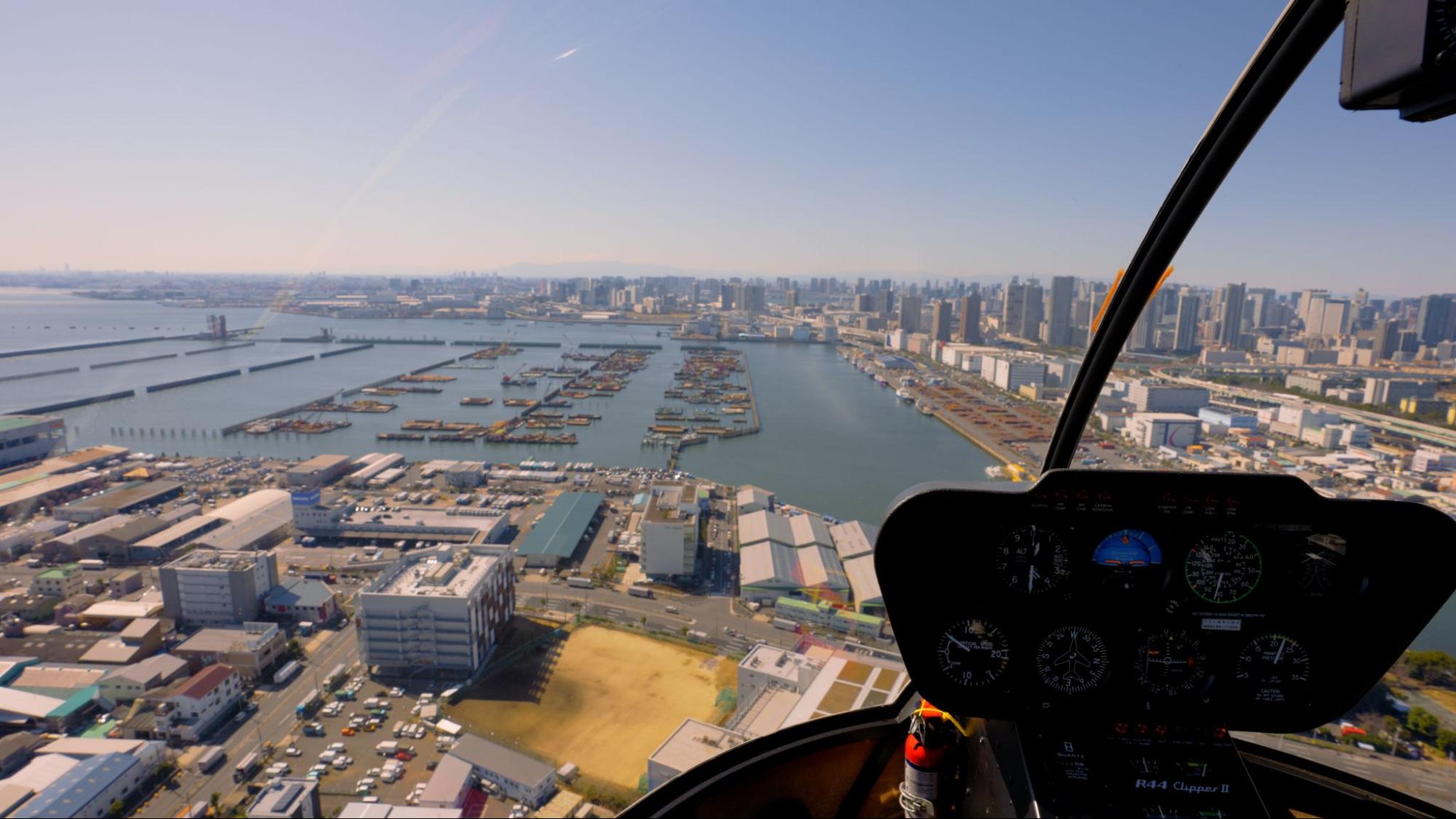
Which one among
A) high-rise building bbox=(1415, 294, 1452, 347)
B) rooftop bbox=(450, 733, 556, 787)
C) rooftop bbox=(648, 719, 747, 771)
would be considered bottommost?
rooftop bbox=(450, 733, 556, 787)

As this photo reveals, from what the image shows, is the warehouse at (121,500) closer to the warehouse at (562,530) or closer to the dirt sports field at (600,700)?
the warehouse at (562,530)

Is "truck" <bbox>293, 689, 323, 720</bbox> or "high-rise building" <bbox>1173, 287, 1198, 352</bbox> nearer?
"truck" <bbox>293, 689, 323, 720</bbox>

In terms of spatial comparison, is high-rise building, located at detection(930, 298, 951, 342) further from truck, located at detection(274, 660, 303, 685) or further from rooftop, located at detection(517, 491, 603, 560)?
truck, located at detection(274, 660, 303, 685)

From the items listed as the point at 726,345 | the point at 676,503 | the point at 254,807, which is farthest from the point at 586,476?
the point at 726,345

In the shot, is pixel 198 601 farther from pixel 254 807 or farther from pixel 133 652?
pixel 254 807

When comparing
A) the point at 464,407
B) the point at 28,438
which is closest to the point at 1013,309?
the point at 464,407

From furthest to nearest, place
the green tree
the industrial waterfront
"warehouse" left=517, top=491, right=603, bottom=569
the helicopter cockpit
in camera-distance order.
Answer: the industrial waterfront < "warehouse" left=517, top=491, right=603, bottom=569 < the green tree < the helicopter cockpit

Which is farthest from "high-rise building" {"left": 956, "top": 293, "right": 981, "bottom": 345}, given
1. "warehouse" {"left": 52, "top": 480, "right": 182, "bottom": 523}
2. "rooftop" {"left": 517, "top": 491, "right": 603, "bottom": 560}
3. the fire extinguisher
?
the fire extinguisher

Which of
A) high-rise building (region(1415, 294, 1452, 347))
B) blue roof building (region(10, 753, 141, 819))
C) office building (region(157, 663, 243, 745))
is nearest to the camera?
high-rise building (region(1415, 294, 1452, 347))

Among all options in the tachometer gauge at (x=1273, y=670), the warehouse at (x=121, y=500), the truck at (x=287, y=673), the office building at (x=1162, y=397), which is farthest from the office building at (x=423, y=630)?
the office building at (x=1162, y=397)

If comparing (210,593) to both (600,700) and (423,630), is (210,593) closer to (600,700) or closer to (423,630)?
(423,630)

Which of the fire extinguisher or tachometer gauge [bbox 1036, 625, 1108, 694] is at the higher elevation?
tachometer gauge [bbox 1036, 625, 1108, 694]
